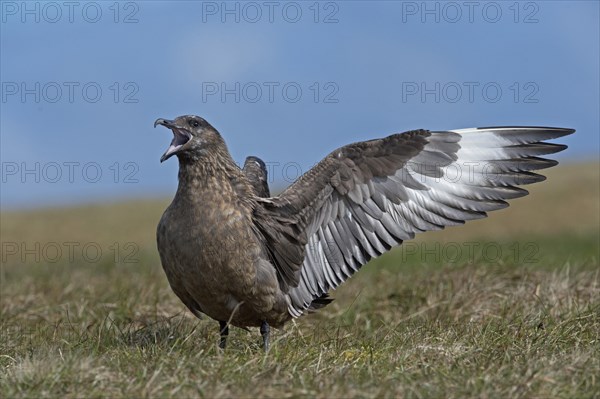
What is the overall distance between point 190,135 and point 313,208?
0.91 meters

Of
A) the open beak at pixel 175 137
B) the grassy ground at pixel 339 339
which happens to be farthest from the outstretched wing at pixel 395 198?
the open beak at pixel 175 137

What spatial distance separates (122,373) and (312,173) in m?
1.80

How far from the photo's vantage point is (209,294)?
209 inches

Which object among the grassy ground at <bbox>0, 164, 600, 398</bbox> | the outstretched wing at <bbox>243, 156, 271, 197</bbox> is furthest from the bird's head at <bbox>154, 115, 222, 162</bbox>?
the grassy ground at <bbox>0, 164, 600, 398</bbox>

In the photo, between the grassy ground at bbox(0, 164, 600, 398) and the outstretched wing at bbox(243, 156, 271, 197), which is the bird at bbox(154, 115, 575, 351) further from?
the outstretched wing at bbox(243, 156, 271, 197)

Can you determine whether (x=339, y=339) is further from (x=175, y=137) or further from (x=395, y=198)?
(x=175, y=137)

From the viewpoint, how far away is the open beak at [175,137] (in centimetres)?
534

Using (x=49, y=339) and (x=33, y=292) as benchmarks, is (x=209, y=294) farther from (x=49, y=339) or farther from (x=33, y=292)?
(x=33, y=292)

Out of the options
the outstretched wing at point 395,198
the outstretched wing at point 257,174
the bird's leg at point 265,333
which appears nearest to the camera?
the bird's leg at point 265,333

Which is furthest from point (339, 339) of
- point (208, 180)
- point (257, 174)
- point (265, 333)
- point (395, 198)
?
point (257, 174)

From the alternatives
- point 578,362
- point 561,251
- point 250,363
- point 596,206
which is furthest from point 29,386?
point 596,206

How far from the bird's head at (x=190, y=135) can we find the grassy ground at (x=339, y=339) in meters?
1.11

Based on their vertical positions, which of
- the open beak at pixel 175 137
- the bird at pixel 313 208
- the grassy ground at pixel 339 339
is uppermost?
the open beak at pixel 175 137

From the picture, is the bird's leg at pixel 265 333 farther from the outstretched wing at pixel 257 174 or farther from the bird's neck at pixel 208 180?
the outstretched wing at pixel 257 174
